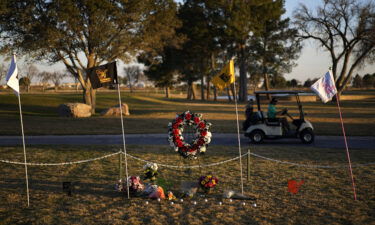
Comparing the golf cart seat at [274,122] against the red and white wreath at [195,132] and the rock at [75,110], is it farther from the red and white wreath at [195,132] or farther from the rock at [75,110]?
the rock at [75,110]

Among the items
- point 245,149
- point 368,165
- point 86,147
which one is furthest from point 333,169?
point 86,147

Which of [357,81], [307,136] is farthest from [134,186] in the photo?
[357,81]

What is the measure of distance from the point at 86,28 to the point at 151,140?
560 inches

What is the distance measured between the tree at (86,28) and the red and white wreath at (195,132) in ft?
57.6

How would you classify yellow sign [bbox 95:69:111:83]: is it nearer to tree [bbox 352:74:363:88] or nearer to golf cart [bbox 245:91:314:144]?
golf cart [bbox 245:91:314:144]

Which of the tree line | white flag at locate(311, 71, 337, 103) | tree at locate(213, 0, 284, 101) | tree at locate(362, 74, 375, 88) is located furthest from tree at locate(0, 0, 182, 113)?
tree at locate(362, 74, 375, 88)

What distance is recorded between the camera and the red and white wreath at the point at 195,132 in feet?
28.2

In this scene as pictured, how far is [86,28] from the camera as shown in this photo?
24.9 meters

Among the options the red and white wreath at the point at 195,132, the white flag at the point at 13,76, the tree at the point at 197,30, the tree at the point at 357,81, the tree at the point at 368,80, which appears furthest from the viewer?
the tree at the point at 357,81

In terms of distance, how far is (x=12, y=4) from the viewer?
23016mm

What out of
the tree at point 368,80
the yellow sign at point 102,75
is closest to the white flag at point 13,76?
the yellow sign at point 102,75

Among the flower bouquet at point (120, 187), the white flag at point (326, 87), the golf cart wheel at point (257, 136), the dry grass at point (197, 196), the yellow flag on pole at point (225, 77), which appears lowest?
the dry grass at point (197, 196)

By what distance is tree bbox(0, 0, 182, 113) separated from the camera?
2309 cm

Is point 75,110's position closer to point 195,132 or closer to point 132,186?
point 195,132
